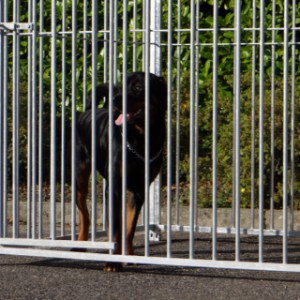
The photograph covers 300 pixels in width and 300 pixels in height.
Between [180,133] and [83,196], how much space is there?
2579 millimetres

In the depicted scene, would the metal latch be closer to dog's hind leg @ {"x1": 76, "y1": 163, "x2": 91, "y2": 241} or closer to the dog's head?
the dog's head

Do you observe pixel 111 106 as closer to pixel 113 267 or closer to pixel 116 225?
pixel 116 225

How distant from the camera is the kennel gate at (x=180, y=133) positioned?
7.30 m

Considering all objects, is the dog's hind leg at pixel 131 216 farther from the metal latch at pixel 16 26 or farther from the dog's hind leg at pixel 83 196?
the metal latch at pixel 16 26

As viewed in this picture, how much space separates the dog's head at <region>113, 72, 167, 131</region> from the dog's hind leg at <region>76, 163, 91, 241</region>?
0.83 meters

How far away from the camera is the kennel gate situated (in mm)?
7297

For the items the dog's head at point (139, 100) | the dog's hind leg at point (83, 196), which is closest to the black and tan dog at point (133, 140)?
the dog's head at point (139, 100)

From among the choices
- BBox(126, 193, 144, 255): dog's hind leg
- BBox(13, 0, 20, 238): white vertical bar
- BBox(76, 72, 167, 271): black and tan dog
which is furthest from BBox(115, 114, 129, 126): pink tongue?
BBox(13, 0, 20, 238): white vertical bar

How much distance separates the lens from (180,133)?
11250mm

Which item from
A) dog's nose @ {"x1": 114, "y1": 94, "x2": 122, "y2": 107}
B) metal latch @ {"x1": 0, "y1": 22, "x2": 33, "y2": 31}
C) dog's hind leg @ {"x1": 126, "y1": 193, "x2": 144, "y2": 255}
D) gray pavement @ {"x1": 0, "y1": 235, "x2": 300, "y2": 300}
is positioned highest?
metal latch @ {"x1": 0, "y1": 22, "x2": 33, "y2": 31}

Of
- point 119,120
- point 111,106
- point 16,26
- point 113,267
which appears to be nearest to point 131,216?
point 113,267

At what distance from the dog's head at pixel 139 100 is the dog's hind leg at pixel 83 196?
0.83 m

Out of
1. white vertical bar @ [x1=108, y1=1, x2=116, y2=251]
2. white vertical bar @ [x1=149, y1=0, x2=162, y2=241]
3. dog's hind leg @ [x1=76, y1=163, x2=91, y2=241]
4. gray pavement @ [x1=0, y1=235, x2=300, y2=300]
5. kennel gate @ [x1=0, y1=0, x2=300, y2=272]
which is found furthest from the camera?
white vertical bar @ [x1=149, y1=0, x2=162, y2=241]

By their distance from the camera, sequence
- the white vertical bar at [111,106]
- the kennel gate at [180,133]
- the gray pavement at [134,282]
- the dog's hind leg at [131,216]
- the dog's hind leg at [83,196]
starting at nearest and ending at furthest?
the gray pavement at [134,282] → the kennel gate at [180,133] → the white vertical bar at [111,106] → the dog's hind leg at [131,216] → the dog's hind leg at [83,196]
